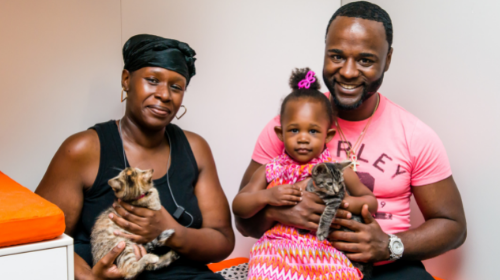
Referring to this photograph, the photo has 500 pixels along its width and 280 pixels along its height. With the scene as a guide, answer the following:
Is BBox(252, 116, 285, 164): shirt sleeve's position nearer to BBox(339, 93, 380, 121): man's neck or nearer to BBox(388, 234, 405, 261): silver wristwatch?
BBox(339, 93, 380, 121): man's neck

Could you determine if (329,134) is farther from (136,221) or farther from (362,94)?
(136,221)

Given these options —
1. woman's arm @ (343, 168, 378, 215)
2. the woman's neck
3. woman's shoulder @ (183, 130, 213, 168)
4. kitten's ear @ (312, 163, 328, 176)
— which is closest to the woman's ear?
the woman's neck

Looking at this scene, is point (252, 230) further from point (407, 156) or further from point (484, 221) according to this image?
point (484, 221)

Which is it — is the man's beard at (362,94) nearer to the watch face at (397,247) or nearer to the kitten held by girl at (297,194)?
the kitten held by girl at (297,194)

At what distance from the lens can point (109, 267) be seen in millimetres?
1507

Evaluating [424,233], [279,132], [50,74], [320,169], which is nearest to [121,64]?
[50,74]

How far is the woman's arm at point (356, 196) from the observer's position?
170cm

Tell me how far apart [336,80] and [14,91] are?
5.64 feet

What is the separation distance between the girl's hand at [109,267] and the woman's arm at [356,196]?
0.96 m

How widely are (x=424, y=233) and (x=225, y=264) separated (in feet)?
4.56

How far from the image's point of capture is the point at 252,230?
2010 millimetres

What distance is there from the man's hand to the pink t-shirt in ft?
0.59

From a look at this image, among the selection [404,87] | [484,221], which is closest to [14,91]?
[404,87]

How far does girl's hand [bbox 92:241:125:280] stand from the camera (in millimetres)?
1493
